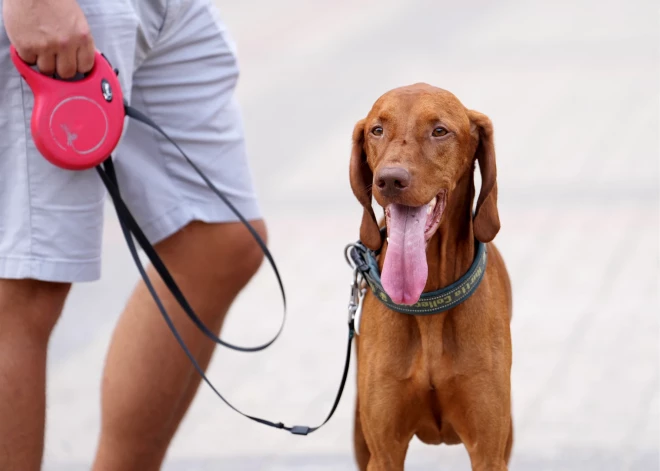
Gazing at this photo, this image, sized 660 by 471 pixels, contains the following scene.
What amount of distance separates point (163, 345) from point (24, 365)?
633mm

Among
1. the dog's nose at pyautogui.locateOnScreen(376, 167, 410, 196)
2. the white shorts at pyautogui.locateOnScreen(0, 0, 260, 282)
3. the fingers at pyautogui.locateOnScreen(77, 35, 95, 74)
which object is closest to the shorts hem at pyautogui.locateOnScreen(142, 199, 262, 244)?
the white shorts at pyautogui.locateOnScreen(0, 0, 260, 282)

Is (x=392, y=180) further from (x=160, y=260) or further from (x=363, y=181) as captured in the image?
(x=160, y=260)

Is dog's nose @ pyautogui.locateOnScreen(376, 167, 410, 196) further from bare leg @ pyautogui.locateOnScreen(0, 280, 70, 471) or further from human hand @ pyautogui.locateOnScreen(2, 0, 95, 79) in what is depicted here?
bare leg @ pyautogui.locateOnScreen(0, 280, 70, 471)

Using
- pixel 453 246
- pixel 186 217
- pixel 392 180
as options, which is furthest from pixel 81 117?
pixel 453 246

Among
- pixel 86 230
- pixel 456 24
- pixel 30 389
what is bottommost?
pixel 30 389

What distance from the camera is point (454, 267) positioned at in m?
3.58

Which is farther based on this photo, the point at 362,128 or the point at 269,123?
the point at 269,123

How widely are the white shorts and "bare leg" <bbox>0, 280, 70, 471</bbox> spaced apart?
0.09 m

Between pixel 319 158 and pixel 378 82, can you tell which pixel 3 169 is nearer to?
pixel 319 158

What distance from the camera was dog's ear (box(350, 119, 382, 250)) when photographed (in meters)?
3.46

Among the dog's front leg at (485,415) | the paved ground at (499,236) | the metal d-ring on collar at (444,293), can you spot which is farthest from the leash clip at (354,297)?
the paved ground at (499,236)

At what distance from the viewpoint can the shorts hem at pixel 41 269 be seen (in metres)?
3.39

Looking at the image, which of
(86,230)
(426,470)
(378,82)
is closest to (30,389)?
(86,230)

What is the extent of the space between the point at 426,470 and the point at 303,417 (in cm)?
63
